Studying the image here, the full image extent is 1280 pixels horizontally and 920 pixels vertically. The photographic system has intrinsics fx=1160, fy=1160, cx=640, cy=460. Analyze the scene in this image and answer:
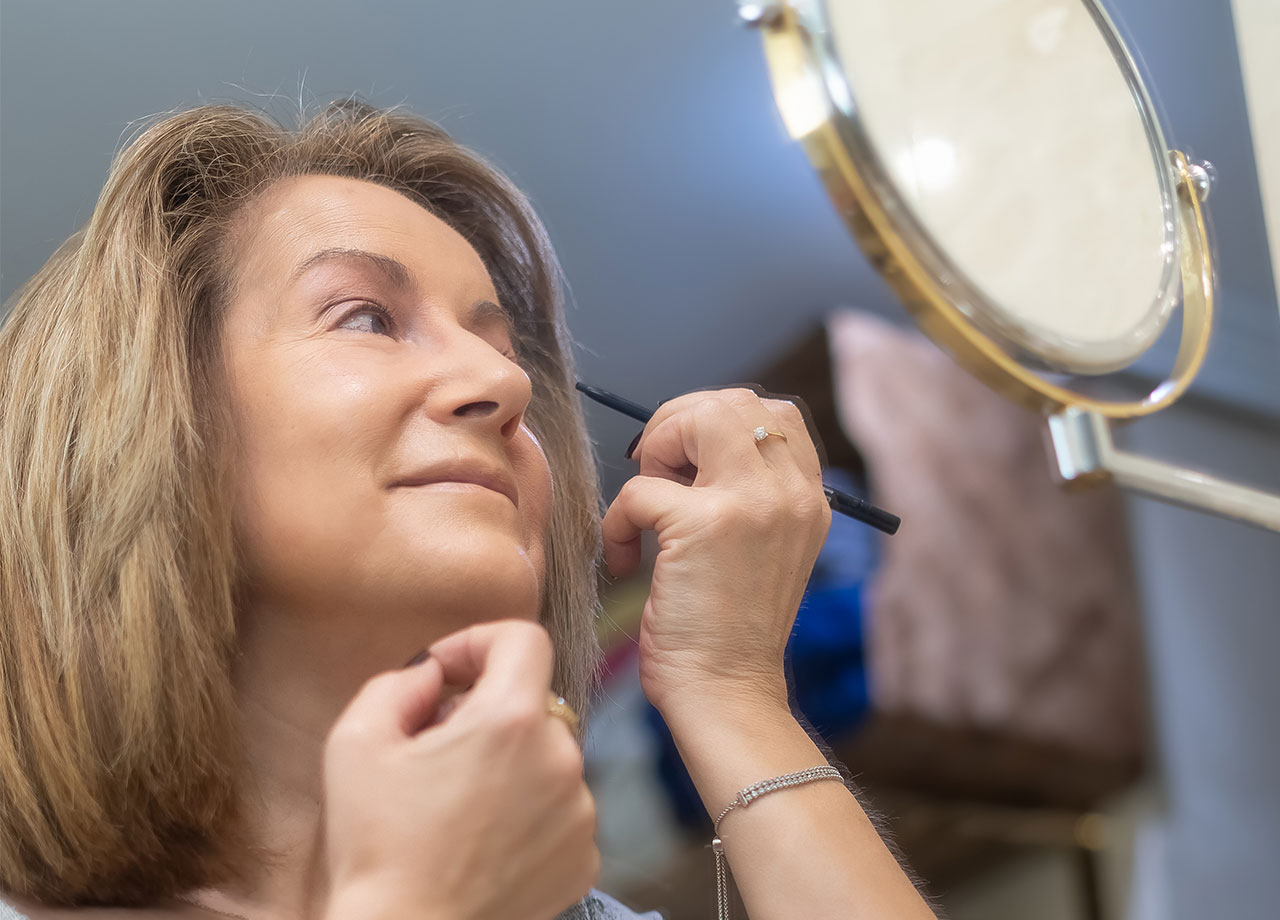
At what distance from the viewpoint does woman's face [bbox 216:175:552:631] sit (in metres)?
0.72

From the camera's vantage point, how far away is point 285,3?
139cm

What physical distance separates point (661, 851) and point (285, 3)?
172 centimetres

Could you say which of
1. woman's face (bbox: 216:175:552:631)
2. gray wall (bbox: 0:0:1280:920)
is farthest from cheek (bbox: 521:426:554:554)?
gray wall (bbox: 0:0:1280:920)

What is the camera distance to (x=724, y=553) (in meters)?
0.81

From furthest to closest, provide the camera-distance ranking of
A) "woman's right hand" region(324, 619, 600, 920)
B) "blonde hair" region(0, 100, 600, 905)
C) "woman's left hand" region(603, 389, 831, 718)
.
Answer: "woman's left hand" region(603, 389, 831, 718) → "blonde hair" region(0, 100, 600, 905) → "woman's right hand" region(324, 619, 600, 920)

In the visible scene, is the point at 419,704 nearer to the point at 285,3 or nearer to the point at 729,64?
the point at 285,3

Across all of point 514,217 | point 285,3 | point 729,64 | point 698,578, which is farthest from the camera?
point 729,64

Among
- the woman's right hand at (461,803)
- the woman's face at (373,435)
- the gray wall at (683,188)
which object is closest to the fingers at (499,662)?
the woman's right hand at (461,803)

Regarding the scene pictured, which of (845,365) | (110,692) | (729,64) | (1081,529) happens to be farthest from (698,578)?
(1081,529)

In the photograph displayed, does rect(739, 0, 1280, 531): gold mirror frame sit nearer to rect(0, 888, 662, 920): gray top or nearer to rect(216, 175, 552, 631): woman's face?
rect(216, 175, 552, 631): woman's face

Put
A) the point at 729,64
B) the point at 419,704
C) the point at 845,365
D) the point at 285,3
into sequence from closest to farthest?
→ the point at 419,704 < the point at 285,3 < the point at 729,64 < the point at 845,365

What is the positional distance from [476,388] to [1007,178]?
0.37m

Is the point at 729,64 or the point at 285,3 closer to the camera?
the point at 285,3

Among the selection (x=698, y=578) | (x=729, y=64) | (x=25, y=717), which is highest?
(x=729, y=64)
